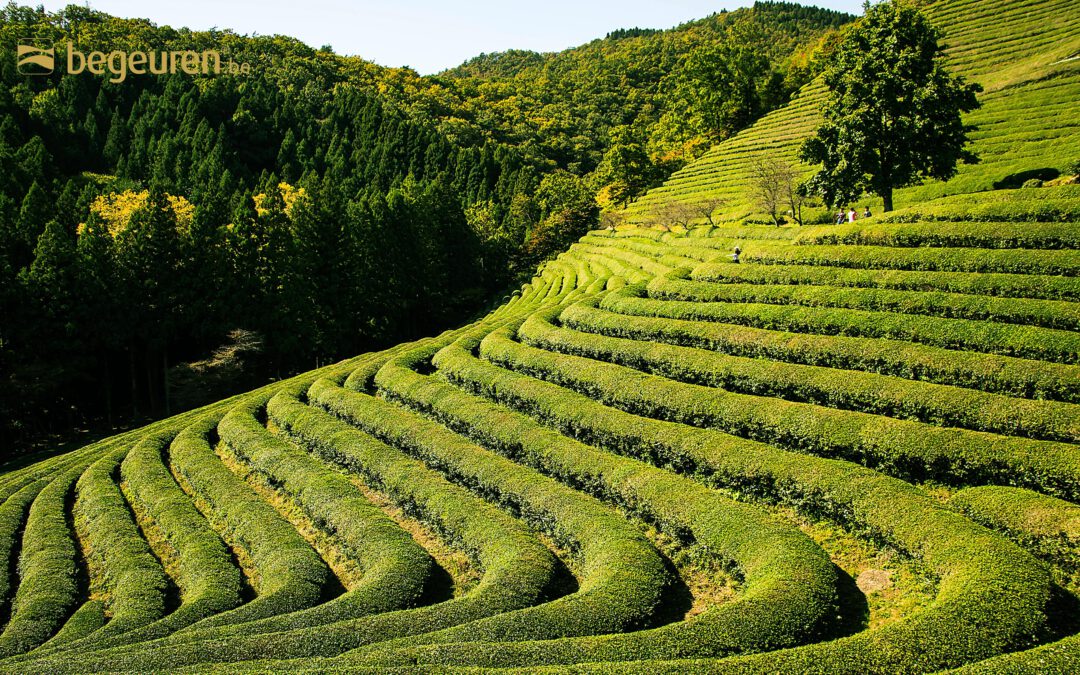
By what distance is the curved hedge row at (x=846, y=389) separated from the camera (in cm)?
1459

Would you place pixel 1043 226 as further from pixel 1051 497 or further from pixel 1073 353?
pixel 1051 497

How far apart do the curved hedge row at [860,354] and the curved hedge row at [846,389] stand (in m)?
0.77

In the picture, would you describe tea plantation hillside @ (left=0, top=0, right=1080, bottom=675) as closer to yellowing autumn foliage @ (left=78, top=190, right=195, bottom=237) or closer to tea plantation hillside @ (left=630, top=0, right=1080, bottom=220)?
tea plantation hillside @ (left=630, top=0, right=1080, bottom=220)

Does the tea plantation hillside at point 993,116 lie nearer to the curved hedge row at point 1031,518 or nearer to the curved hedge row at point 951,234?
the curved hedge row at point 951,234

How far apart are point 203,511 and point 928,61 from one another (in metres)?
36.8

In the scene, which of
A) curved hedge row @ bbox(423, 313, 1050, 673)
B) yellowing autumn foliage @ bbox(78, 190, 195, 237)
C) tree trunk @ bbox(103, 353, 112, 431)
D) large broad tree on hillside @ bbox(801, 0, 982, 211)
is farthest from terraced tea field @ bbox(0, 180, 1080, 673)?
yellowing autumn foliage @ bbox(78, 190, 195, 237)

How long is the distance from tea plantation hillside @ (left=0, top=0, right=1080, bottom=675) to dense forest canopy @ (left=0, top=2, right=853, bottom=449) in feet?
45.6

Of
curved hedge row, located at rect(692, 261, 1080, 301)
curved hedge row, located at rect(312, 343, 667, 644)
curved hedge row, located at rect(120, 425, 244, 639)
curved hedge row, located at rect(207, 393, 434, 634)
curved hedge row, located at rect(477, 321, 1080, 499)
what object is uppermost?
curved hedge row, located at rect(692, 261, 1080, 301)

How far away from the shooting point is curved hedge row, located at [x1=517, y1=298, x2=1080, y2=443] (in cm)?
1459

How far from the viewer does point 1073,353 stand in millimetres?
16203

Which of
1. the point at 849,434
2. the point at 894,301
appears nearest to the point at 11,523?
the point at 849,434

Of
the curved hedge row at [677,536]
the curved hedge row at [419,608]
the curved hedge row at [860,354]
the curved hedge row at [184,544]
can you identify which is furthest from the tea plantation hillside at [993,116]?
the curved hedge row at [184,544]

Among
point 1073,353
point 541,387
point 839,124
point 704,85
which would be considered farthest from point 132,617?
point 704,85

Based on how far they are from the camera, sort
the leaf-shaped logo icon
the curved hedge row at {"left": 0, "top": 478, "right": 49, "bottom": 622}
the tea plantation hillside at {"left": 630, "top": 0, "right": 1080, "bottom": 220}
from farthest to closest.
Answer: the leaf-shaped logo icon → the tea plantation hillside at {"left": 630, "top": 0, "right": 1080, "bottom": 220} → the curved hedge row at {"left": 0, "top": 478, "right": 49, "bottom": 622}
